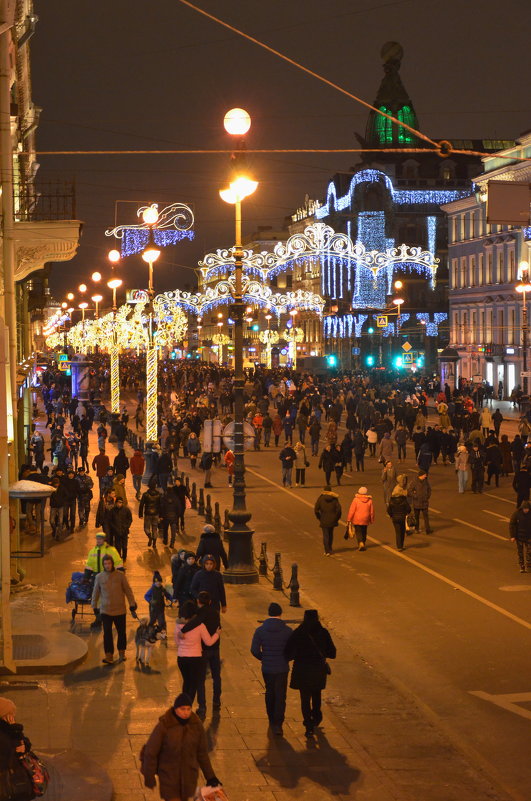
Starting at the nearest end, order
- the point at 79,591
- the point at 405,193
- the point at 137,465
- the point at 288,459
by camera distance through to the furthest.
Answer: the point at 79,591 < the point at 137,465 < the point at 288,459 < the point at 405,193

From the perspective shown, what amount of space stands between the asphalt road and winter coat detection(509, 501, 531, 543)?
58 centimetres

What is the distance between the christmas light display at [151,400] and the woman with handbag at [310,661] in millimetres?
22882

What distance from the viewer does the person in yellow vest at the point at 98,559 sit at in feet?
48.1

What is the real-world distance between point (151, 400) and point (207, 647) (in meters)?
23.3

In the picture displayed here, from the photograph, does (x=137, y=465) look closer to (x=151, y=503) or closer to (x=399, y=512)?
(x=151, y=503)

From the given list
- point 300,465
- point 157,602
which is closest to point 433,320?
point 300,465

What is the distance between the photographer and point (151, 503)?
22.1m

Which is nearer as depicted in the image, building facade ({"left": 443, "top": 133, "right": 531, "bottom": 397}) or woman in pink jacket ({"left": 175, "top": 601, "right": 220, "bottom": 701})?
woman in pink jacket ({"left": 175, "top": 601, "right": 220, "bottom": 701})

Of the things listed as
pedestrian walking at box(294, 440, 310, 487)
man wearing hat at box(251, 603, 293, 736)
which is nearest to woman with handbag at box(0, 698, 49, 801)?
man wearing hat at box(251, 603, 293, 736)

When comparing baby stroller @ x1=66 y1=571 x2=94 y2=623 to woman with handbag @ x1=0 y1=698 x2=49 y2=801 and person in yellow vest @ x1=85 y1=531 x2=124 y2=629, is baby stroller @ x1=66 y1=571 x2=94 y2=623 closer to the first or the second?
person in yellow vest @ x1=85 y1=531 x2=124 y2=629

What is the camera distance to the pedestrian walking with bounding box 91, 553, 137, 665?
1358 cm

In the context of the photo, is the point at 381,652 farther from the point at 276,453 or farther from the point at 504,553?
the point at 276,453

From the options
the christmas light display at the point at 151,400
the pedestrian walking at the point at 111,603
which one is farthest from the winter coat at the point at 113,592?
the christmas light display at the point at 151,400

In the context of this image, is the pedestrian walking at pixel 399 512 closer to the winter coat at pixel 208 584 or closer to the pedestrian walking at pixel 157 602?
the pedestrian walking at pixel 157 602
